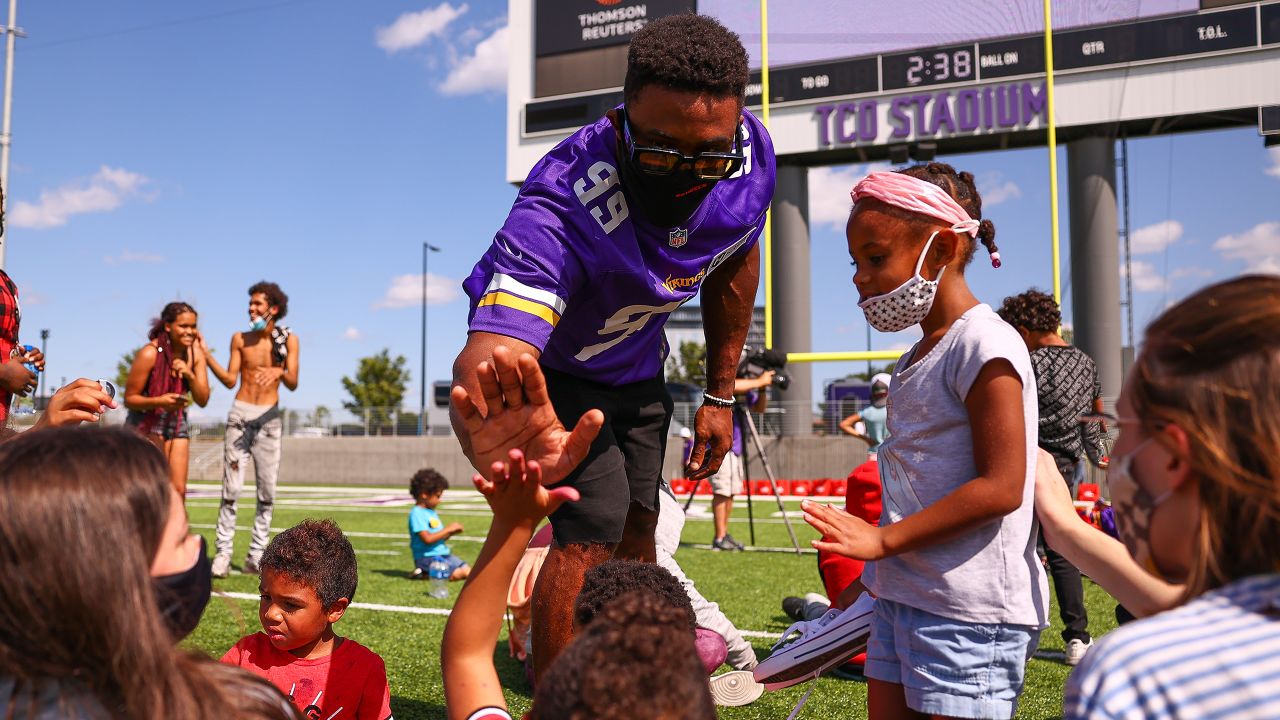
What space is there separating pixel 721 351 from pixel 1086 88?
852 inches

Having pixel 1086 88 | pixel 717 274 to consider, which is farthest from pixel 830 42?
pixel 717 274

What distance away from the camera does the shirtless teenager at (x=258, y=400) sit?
761 cm

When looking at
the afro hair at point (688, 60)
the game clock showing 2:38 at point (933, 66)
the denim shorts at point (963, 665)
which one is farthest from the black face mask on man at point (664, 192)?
the game clock showing 2:38 at point (933, 66)

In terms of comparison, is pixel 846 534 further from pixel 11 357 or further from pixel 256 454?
pixel 256 454

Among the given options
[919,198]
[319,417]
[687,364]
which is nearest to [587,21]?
[319,417]

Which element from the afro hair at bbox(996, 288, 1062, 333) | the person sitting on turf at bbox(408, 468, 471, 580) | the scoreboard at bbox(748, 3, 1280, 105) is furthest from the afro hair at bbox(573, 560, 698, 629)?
the scoreboard at bbox(748, 3, 1280, 105)

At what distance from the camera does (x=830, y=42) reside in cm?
2111

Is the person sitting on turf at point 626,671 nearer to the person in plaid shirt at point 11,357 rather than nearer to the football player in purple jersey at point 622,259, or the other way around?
the football player in purple jersey at point 622,259

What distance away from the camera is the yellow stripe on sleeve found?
7.52ft

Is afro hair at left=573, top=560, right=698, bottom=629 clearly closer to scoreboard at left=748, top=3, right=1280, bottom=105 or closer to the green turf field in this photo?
the green turf field

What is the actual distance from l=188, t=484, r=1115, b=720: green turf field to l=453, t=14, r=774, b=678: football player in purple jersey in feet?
2.81

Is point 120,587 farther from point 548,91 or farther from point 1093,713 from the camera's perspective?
point 548,91

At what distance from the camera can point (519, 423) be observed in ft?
5.73

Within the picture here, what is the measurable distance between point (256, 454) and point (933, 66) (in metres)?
18.5
